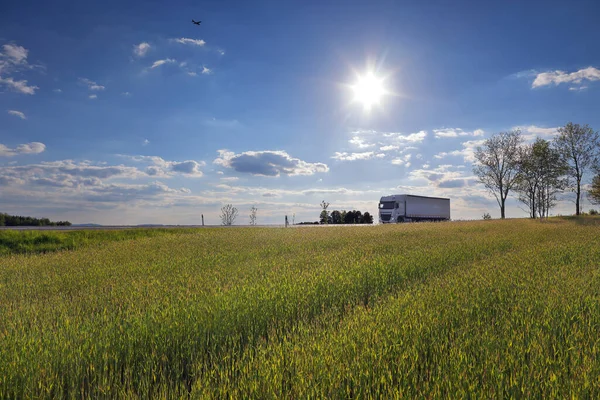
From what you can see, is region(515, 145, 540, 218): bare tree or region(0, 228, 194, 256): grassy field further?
region(515, 145, 540, 218): bare tree

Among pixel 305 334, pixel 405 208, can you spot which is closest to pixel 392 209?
pixel 405 208

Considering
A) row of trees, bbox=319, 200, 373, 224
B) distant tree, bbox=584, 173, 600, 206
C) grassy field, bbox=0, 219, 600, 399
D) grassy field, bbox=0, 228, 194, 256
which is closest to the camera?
grassy field, bbox=0, 219, 600, 399

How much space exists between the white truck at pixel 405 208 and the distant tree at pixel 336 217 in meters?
13.7

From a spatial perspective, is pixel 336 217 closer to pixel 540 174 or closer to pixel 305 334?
pixel 540 174

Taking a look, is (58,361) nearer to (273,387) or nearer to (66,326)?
(66,326)

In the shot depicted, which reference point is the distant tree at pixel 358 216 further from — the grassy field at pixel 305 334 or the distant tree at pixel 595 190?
the grassy field at pixel 305 334

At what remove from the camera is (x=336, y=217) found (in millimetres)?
61406

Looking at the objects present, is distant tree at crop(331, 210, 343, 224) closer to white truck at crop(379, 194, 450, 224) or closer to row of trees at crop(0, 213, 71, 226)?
white truck at crop(379, 194, 450, 224)

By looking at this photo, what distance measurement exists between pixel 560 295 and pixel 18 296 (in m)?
10.7

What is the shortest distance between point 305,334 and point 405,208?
44.6 meters

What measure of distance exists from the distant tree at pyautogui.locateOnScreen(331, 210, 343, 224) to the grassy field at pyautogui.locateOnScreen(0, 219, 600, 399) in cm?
5164

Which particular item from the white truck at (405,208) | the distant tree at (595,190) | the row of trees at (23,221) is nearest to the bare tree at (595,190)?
the distant tree at (595,190)

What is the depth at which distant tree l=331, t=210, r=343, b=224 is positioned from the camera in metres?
61.2

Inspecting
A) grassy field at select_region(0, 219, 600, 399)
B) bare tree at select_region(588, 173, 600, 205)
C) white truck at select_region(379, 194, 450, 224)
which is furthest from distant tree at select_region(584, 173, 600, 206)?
grassy field at select_region(0, 219, 600, 399)
